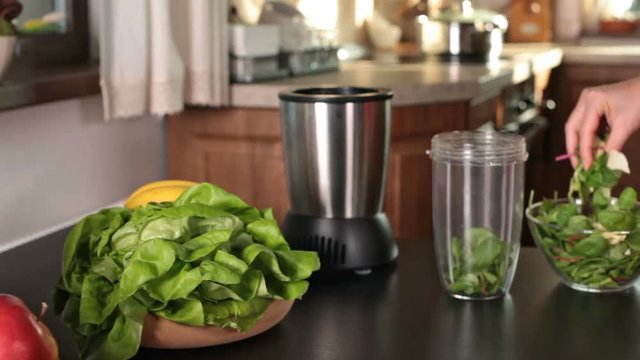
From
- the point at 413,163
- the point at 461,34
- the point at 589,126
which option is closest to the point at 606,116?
the point at 589,126

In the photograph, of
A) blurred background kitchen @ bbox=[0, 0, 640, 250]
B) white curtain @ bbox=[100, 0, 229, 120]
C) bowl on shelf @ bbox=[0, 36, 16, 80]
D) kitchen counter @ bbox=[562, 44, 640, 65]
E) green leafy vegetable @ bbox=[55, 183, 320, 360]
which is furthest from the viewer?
kitchen counter @ bbox=[562, 44, 640, 65]

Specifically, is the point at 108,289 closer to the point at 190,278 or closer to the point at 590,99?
the point at 190,278

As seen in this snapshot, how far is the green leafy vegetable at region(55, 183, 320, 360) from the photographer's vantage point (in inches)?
34.0

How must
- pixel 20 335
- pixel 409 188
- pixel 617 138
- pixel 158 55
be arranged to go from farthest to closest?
pixel 409 188
pixel 158 55
pixel 617 138
pixel 20 335

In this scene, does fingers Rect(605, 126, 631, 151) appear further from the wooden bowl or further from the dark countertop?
the wooden bowl

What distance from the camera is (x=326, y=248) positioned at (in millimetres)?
1211

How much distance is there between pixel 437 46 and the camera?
3408 mm

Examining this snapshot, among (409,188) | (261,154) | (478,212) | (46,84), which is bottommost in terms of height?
(409,188)

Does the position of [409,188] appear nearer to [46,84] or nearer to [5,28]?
[46,84]

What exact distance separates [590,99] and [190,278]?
673mm

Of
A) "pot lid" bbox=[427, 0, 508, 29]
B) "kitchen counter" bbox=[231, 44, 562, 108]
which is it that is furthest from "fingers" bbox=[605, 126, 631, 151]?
"pot lid" bbox=[427, 0, 508, 29]

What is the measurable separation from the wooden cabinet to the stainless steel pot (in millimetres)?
1069

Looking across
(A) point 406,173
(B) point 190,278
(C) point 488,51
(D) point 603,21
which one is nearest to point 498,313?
(B) point 190,278

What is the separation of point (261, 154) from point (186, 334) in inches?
57.1
